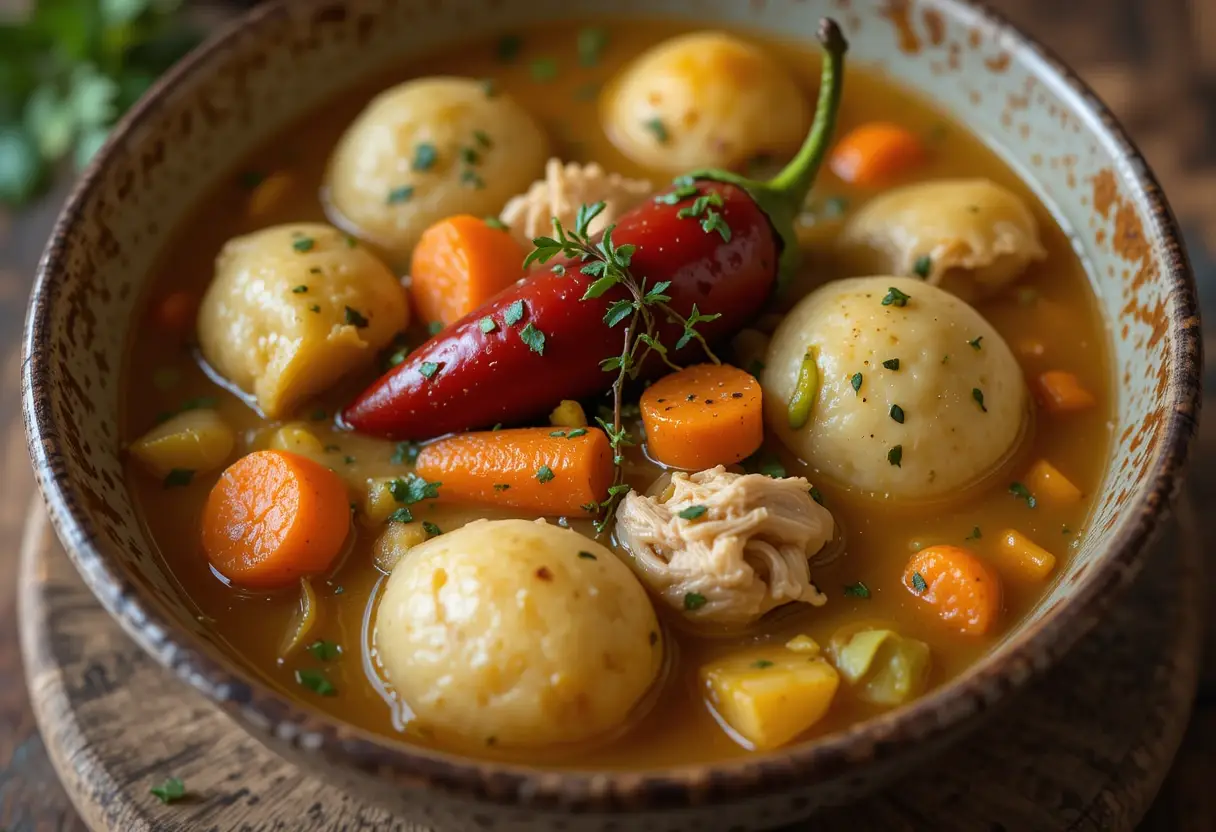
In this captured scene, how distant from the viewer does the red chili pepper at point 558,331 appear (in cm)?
269

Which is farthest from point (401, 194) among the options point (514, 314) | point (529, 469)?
point (529, 469)

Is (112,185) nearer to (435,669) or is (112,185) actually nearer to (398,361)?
(398,361)

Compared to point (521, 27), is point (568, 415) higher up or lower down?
lower down

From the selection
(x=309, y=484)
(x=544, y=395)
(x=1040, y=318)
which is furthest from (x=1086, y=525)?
(x=309, y=484)

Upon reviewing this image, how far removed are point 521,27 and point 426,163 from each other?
0.87 meters

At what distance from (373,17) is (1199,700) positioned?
3046 mm

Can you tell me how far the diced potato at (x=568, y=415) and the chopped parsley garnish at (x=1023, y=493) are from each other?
974 millimetres

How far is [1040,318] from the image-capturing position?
308cm

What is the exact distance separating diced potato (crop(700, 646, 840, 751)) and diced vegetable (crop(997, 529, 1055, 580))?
20.3 inches

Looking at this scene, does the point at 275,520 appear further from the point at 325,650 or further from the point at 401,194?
the point at 401,194

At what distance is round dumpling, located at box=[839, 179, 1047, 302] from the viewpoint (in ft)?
9.87

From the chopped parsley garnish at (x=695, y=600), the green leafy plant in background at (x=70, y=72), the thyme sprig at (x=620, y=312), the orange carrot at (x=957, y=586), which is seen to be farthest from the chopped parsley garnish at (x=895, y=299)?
the green leafy plant in background at (x=70, y=72)

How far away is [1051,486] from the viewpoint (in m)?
2.73

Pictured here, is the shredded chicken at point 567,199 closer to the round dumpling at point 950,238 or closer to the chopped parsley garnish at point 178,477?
the round dumpling at point 950,238
